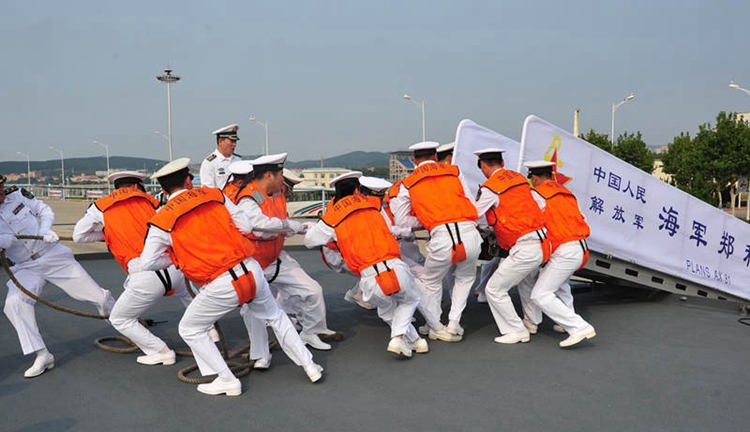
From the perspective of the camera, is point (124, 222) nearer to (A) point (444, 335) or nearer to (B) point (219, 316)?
(B) point (219, 316)

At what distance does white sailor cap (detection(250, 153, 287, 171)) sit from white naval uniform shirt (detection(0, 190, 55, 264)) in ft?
7.00

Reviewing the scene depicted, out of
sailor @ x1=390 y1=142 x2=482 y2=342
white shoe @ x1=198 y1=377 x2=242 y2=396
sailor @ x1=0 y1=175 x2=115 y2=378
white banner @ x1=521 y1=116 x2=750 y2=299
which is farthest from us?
white banner @ x1=521 y1=116 x2=750 y2=299

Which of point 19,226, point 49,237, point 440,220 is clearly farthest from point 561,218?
point 19,226

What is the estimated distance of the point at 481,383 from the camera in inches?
173

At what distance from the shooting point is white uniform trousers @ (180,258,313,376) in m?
4.04

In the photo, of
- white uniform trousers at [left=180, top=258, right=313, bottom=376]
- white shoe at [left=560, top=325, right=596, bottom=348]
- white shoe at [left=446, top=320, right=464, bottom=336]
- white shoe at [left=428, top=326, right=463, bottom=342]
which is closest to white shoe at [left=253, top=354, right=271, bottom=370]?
white uniform trousers at [left=180, top=258, right=313, bottom=376]

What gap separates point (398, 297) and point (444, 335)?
35.7 inches

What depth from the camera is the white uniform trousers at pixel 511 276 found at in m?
5.28

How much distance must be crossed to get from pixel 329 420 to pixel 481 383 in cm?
129

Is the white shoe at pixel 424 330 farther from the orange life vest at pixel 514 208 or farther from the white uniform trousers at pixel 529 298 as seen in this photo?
the orange life vest at pixel 514 208

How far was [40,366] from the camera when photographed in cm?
483

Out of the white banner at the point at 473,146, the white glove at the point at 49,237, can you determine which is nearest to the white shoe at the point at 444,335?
the white banner at the point at 473,146

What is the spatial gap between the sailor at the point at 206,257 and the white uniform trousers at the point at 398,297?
90 cm

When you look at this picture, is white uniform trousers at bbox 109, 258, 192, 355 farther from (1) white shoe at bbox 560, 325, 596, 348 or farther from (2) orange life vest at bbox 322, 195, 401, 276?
(1) white shoe at bbox 560, 325, 596, 348
